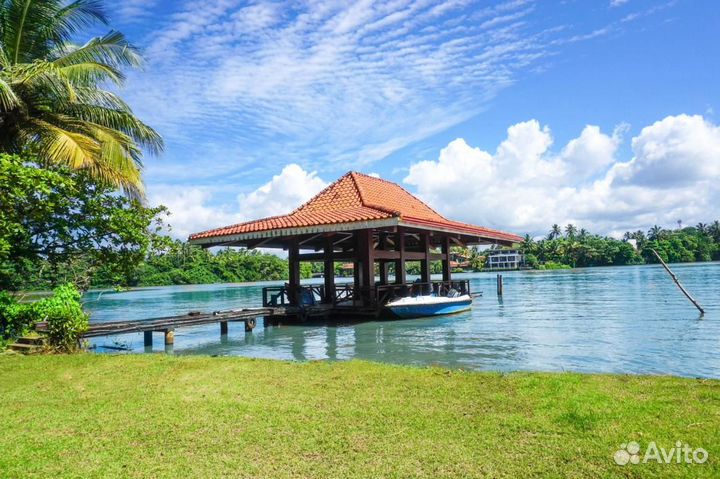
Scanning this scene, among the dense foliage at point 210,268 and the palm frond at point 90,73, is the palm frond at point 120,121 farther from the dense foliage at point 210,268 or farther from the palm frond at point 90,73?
the dense foliage at point 210,268

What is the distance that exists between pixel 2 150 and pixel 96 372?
554 cm

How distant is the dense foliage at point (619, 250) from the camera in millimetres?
82750

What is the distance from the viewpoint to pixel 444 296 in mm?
16984

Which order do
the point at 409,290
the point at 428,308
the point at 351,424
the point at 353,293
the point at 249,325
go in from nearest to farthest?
the point at 351,424
the point at 249,325
the point at 428,308
the point at 409,290
the point at 353,293

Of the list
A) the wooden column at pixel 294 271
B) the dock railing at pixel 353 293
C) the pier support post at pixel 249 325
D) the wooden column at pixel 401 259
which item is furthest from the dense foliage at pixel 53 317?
the wooden column at pixel 401 259

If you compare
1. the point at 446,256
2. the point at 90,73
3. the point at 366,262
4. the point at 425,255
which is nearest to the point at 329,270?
the point at 366,262

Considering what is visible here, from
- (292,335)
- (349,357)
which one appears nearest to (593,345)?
(349,357)

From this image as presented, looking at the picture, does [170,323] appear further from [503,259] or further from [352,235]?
[503,259]

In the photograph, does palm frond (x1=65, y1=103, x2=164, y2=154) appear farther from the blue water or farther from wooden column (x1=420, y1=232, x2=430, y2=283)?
wooden column (x1=420, y1=232, x2=430, y2=283)

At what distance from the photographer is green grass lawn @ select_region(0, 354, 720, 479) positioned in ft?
11.1

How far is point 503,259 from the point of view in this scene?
100062 mm

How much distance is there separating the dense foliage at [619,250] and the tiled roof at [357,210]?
7202 centimetres

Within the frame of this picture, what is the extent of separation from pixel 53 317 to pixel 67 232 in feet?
6.22

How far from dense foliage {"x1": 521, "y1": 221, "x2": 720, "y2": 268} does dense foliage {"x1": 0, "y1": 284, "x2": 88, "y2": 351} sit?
84374 millimetres
